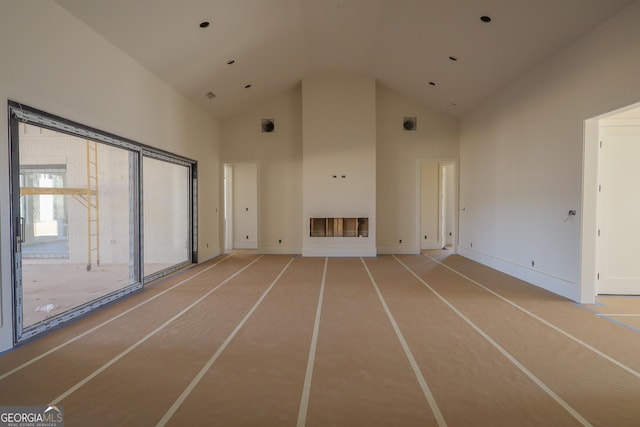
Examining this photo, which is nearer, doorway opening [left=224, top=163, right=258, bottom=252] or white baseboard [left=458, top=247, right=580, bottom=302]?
white baseboard [left=458, top=247, right=580, bottom=302]

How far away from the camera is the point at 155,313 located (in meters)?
4.31

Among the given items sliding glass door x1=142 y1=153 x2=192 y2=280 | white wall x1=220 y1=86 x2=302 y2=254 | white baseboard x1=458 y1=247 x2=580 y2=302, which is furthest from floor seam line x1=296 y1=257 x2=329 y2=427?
white wall x1=220 y1=86 x2=302 y2=254

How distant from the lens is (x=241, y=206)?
10.9m

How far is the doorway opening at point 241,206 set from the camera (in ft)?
35.4

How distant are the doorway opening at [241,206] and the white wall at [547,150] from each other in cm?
661

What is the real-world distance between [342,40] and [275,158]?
362 cm

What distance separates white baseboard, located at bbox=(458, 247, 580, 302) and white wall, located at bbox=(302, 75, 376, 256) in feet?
9.29

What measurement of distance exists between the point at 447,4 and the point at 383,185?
5.10m

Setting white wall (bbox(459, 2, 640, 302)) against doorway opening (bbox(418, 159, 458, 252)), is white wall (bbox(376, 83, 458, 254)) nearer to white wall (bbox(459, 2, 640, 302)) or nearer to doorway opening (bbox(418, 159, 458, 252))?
doorway opening (bbox(418, 159, 458, 252))

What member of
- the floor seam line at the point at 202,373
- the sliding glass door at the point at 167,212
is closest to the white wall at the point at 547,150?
the floor seam line at the point at 202,373

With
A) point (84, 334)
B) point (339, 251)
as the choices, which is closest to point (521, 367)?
point (84, 334)

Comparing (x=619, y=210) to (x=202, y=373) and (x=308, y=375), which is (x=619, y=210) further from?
(x=202, y=373)

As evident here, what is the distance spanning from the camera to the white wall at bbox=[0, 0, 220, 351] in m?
3.12

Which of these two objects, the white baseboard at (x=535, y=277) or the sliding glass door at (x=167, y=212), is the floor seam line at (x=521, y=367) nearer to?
the white baseboard at (x=535, y=277)
